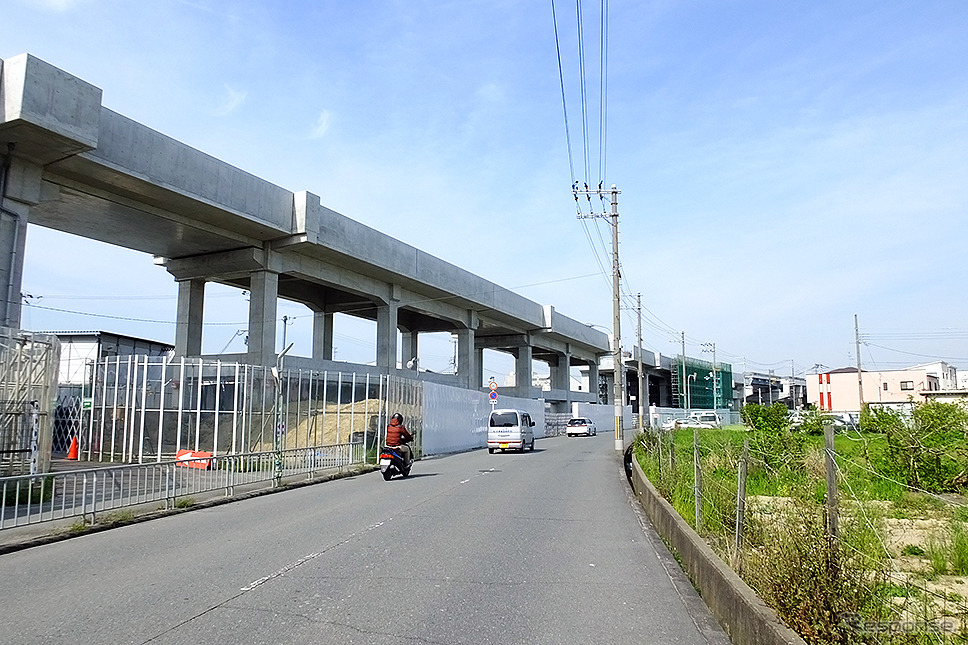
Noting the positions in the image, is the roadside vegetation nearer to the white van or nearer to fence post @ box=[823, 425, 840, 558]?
fence post @ box=[823, 425, 840, 558]

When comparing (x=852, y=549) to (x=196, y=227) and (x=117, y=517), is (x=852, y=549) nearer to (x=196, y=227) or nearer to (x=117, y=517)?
(x=117, y=517)

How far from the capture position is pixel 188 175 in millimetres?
26406

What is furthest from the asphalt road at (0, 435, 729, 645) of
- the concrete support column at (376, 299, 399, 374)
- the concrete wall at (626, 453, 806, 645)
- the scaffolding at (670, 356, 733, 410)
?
the scaffolding at (670, 356, 733, 410)

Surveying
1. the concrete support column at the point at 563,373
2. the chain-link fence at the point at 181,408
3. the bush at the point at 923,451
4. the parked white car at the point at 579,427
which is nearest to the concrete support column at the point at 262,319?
the chain-link fence at the point at 181,408

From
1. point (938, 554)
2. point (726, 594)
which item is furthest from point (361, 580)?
point (938, 554)

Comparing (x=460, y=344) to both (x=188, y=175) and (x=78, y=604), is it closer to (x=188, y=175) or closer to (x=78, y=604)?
(x=188, y=175)

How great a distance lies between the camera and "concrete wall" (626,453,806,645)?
480 centimetres

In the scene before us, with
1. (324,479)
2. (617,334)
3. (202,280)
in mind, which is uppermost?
(202,280)

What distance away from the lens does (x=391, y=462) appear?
62.3 ft

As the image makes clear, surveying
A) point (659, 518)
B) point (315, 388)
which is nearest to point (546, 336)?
point (315, 388)

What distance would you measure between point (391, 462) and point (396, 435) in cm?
72

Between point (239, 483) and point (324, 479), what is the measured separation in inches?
124

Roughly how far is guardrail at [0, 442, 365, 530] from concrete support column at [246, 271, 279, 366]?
14.5 metres

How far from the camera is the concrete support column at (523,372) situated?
6362cm
